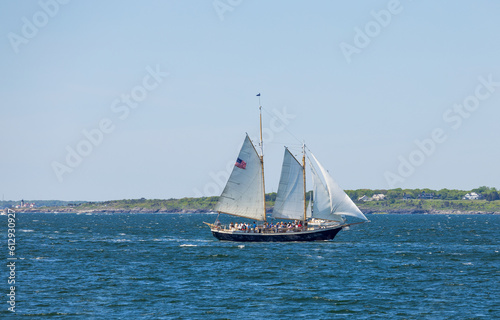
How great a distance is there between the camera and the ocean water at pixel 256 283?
137ft

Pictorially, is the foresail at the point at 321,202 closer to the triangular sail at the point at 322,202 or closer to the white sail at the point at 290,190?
the triangular sail at the point at 322,202

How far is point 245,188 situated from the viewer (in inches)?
3420

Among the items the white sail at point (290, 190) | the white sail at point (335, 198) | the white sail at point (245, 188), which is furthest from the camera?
the white sail at point (245, 188)

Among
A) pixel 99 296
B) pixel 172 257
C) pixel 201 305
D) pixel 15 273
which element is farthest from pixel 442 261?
pixel 15 273

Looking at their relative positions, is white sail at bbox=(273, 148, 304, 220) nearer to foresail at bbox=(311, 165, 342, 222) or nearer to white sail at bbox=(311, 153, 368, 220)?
foresail at bbox=(311, 165, 342, 222)

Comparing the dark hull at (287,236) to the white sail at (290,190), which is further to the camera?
the dark hull at (287,236)

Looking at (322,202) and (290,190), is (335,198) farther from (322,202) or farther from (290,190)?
(290,190)

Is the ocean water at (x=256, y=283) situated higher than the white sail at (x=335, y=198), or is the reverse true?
the white sail at (x=335, y=198)

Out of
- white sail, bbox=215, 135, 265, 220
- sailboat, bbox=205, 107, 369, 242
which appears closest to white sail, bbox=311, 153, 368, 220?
sailboat, bbox=205, 107, 369, 242

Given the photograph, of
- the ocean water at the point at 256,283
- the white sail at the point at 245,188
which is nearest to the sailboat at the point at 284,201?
the white sail at the point at 245,188

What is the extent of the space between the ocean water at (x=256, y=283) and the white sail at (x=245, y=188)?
23.2 feet

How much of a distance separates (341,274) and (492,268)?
635 inches

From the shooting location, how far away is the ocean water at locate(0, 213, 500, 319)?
41688 millimetres

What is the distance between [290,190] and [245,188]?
21.0 feet
